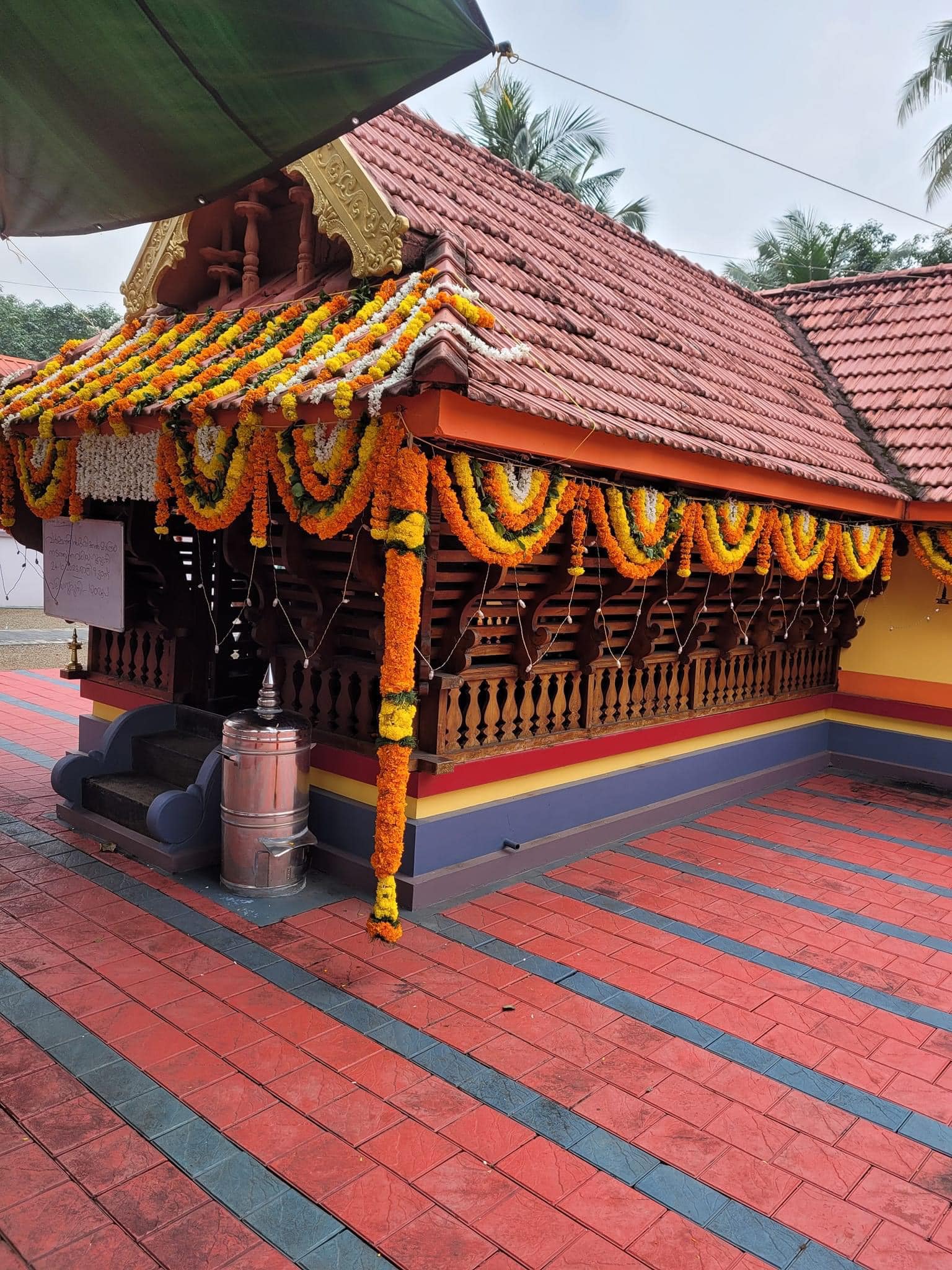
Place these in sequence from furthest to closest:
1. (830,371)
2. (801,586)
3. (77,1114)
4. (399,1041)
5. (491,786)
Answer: (830,371) < (801,586) < (491,786) < (399,1041) < (77,1114)

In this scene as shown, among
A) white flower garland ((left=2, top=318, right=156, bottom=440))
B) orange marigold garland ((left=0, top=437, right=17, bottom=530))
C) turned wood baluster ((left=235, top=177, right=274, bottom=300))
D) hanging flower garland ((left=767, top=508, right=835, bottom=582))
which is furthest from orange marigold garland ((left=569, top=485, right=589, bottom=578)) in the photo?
orange marigold garland ((left=0, top=437, right=17, bottom=530))

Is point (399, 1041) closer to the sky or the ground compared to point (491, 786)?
closer to the ground

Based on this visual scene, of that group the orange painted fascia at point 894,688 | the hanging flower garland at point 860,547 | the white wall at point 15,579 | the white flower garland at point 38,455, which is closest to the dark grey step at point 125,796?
the white flower garland at point 38,455

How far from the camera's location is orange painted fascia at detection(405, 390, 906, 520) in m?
4.11

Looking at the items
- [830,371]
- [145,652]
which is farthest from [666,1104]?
[830,371]

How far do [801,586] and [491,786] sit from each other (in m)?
4.62

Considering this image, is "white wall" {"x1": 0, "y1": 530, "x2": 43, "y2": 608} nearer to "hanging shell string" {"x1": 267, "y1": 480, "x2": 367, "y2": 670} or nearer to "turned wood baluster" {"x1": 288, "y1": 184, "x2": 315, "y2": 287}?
"hanging shell string" {"x1": 267, "y1": 480, "x2": 367, "y2": 670}

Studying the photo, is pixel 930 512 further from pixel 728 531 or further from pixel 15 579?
pixel 15 579

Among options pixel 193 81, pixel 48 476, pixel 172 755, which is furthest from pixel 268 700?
pixel 193 81

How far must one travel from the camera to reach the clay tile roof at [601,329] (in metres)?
5.11

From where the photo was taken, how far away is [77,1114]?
3.27 m

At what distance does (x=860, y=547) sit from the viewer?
8203mm

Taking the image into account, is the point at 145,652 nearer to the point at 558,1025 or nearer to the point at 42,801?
the point at 42,801

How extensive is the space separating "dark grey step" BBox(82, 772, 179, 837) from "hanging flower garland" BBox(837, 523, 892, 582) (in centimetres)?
595
